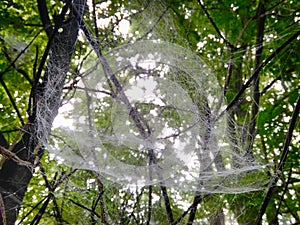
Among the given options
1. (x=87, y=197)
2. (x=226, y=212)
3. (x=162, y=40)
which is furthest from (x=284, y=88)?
(x=87, y=197)

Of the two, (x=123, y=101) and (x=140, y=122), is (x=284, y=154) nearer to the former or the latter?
(x=140, y=122)

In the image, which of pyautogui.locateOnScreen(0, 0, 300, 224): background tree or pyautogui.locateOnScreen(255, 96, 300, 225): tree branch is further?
pyautogui.locateOnScreen(0, 0, 300, 224): background tree

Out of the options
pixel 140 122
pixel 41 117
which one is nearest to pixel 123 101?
pixel 140 122

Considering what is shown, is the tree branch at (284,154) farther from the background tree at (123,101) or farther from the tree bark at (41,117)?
the tree bark at (41,117)

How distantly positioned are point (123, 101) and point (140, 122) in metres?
0.14

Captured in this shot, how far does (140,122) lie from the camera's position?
7.02ft

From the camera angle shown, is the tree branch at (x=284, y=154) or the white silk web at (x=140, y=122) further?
the white silk web at (x=140, y=122)

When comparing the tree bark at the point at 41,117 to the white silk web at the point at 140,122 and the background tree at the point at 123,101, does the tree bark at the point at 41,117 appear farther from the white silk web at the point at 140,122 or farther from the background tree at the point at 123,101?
the white silk web at the point at 140,122

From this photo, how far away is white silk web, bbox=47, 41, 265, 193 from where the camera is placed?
82.3 inches

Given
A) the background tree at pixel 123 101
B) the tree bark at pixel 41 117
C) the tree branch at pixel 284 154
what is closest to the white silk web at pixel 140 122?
the background tree at pixel 123 101

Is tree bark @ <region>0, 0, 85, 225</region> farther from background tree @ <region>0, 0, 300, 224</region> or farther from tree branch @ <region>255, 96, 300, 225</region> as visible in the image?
tree branch @ <region>255, 96, 300, 225</region>

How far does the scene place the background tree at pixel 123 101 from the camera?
2092 mm

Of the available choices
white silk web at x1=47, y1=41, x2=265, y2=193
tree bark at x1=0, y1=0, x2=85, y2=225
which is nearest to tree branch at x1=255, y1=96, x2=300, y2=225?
white silk web at x1=47, y1=41, x2=265, y2=193

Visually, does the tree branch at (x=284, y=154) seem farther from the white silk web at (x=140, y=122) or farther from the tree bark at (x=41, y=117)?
the tree bark at (x=41, y=117)
